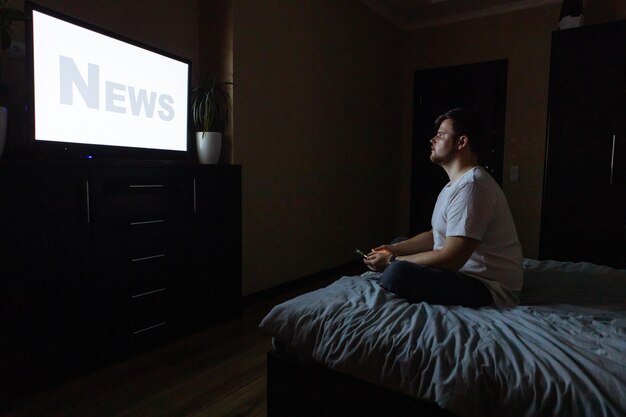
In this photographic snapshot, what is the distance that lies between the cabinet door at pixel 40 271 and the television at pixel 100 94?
244mm

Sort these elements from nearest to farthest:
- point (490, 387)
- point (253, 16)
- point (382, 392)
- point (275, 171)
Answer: point (490, 387) < point (382, 392) < point (253, 16) < point (275, 171)

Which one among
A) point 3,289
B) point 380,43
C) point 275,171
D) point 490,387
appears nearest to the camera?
point 490,387

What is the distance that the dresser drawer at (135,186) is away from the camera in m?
1.81

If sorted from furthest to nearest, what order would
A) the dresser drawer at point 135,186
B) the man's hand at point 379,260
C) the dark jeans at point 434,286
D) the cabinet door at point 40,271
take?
the dresser drawer at point 135,186
the man's hand at point 379,260
the cabinet door at point 40,271
the dark jeans at point 434,286

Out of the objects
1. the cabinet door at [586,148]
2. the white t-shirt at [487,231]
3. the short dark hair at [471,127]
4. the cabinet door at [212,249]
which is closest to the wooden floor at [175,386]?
the cabinet door at [212,249]

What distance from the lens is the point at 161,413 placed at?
1520mm

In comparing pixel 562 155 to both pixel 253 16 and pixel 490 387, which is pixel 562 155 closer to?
pixel 253 16

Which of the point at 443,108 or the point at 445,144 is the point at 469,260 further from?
the point at 443,108

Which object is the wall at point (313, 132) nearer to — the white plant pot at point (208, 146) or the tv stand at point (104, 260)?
the white plant pot at point (208, 146)

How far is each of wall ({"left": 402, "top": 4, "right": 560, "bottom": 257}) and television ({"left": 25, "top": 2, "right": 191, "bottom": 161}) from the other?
10.2 feet

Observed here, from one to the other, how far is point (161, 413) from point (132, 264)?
29.3 inches

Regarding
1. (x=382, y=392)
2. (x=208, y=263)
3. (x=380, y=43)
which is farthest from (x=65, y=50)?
(x=380, y=43)

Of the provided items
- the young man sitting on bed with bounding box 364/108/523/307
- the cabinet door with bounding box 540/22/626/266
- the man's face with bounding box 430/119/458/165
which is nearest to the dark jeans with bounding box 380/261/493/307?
the young man sitting on bed with bounding box 364/108/523/307

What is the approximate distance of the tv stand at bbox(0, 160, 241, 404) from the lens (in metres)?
1.55
